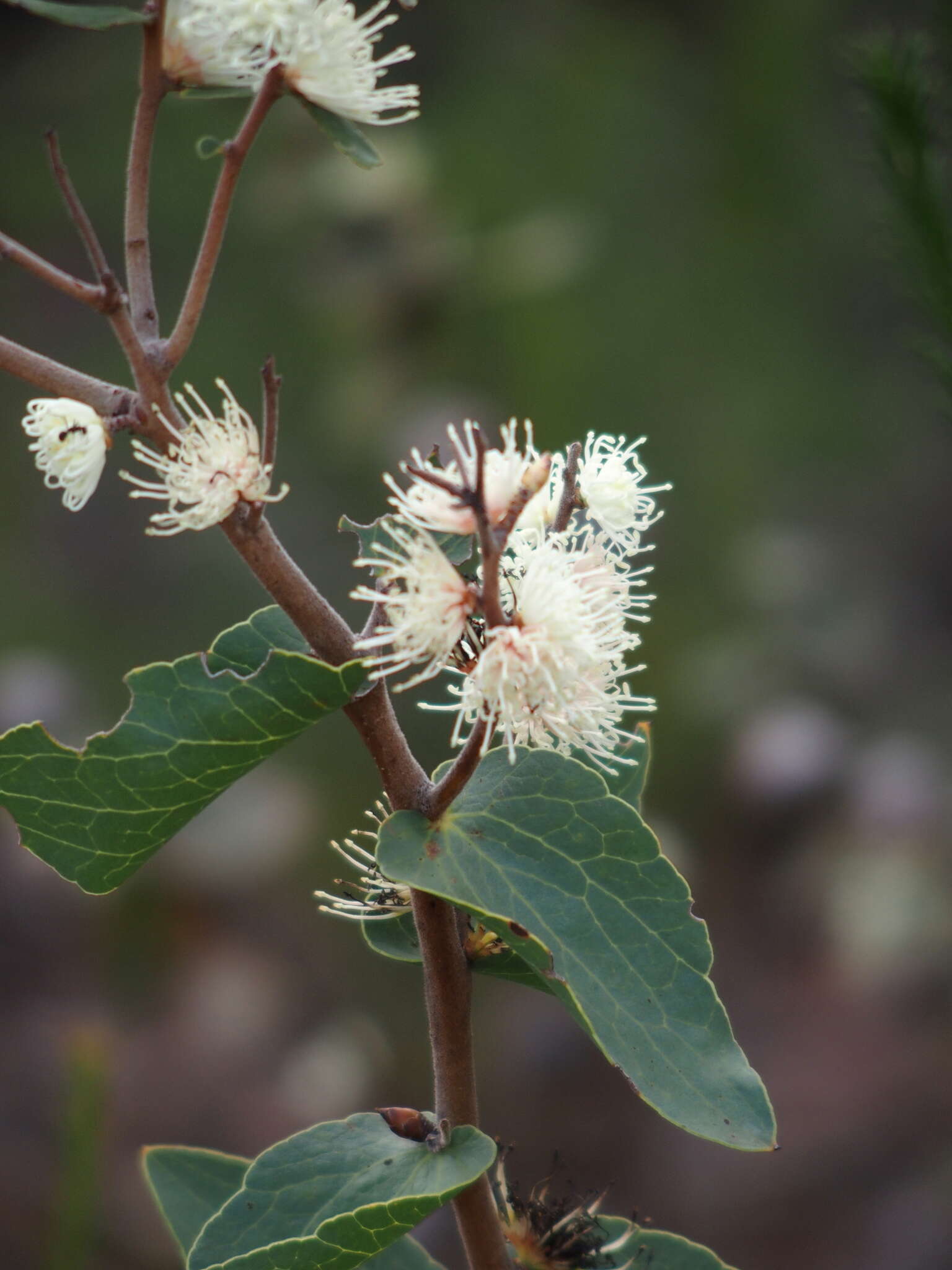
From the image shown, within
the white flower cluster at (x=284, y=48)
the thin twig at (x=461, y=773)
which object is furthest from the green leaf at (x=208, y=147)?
the thin twig at (x=461, y=773)

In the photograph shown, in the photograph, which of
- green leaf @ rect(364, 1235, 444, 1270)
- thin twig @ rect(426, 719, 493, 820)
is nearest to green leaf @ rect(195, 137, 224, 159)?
thin twig @ rect(426, 719, 493, 820)

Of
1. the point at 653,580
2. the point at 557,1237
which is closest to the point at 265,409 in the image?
the point at 557,1237

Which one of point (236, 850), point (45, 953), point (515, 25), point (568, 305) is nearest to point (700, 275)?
point (568, 305)

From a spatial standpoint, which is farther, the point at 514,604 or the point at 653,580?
the point at 653,580

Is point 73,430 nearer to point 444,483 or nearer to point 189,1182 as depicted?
point 444,483

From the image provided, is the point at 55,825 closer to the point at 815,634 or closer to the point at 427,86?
the point at 815,634
